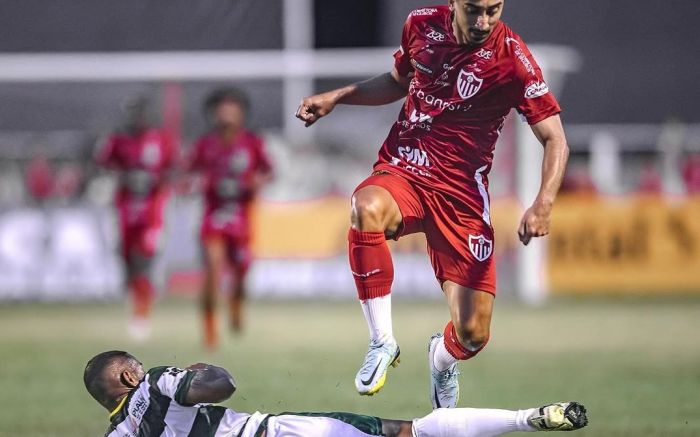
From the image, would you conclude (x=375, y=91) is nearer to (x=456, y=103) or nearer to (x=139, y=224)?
(x=456, y=103)

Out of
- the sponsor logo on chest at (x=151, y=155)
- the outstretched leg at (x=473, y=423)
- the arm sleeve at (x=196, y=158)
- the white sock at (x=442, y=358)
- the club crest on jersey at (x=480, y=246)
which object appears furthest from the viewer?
the sponsor logo on chest at (x=151, y=155)

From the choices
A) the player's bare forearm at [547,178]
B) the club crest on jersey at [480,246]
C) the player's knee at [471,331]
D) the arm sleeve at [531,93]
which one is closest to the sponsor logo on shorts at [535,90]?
the arm sleeve at [531,93]

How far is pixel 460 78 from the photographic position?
25.3 ft

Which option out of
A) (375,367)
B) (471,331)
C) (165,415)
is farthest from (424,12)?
(165,415)

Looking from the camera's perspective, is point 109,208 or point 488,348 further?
point 109,208

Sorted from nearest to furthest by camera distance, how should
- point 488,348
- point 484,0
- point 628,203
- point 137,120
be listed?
point 484,0, point 488,348, point 137,120, point 628,203

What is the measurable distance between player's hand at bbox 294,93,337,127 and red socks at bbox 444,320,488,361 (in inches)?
60.2

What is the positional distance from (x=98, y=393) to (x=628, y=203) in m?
15.1

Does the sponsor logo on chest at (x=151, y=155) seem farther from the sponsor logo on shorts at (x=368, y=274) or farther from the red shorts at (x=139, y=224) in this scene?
the sponsor logo on shorts at (x=368, y=274)

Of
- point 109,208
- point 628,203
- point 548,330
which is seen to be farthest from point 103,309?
point 628,203

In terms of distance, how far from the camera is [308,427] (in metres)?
7.00

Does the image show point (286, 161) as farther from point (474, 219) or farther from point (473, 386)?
point (474, 219)

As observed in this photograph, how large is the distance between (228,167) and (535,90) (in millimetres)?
8265

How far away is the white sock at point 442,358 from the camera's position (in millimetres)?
8305
